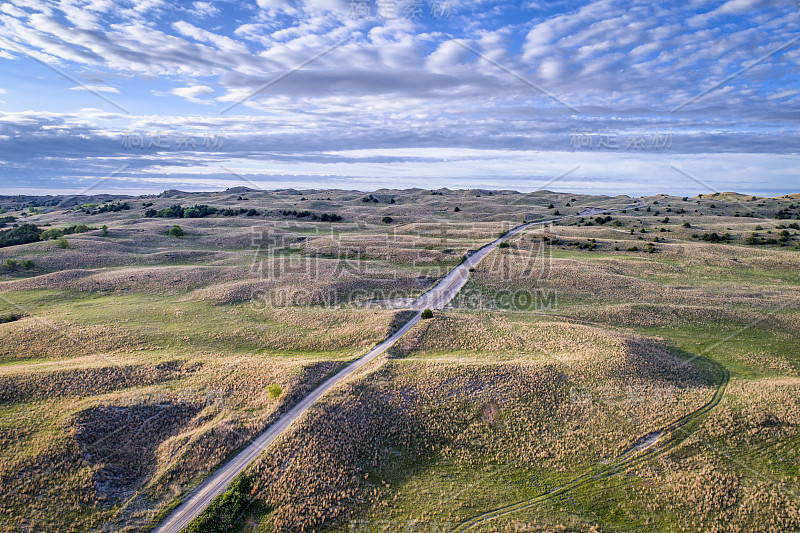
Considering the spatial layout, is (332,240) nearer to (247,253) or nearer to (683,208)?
(247,253)

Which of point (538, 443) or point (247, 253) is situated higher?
point (247, 253)

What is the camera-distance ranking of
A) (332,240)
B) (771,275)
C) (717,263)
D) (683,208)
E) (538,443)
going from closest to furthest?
1. (538,443)
2. (771,275)
3. (717,263)
4. (332,240)
5. (683,208)

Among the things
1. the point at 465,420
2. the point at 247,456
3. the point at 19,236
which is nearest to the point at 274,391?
the point at 247,456

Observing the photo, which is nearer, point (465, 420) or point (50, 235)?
point (465, 420)

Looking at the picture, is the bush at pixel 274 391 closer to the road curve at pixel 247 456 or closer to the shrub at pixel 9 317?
the road curve at pixel 247 456

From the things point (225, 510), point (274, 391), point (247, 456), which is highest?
point (274, 391)

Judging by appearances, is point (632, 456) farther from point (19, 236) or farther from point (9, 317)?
point (19, 236)

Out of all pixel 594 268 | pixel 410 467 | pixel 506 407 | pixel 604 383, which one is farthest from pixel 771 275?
pixel 410 467
